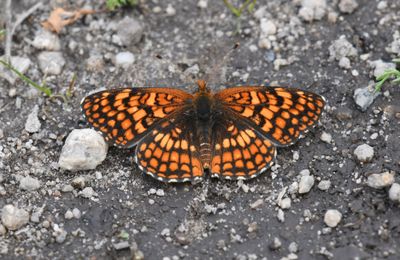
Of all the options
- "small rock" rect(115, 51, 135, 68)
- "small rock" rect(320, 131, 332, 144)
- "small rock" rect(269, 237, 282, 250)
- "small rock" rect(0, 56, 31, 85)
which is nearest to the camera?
"small rock" rect(269, 237, 282, 250)

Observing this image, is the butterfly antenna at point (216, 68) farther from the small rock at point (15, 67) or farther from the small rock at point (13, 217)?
the small rock at point (13, 217)

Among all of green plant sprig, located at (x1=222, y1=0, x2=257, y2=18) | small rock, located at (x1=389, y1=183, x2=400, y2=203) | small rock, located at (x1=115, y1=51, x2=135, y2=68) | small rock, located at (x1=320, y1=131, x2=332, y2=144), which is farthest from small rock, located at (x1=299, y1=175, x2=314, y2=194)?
small rock, located at (x1=115, y1=51, x2=135, y2=68)

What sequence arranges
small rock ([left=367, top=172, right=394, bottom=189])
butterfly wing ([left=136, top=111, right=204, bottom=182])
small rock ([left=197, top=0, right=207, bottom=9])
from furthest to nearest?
1. small rock ([left=197, top=0, right=207, bottom=9])
2. butterfly wing ([left=136, top=111, right=204, bottom=182])
3. small rock ([left=367, top=172, right=394, bottom=189])

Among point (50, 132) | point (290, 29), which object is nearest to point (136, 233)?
point (50, 132)

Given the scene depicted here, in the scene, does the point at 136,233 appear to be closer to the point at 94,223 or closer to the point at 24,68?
the point at 94,223

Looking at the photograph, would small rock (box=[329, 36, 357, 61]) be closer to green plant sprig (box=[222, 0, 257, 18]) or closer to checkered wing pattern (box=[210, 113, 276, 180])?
green plant sprig (box=[222, 0, 257, 18])

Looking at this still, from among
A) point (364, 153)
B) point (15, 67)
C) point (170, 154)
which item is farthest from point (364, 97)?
point (15, 67)

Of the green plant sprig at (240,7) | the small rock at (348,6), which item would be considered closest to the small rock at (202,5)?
the green plant sprig at (240,7)
